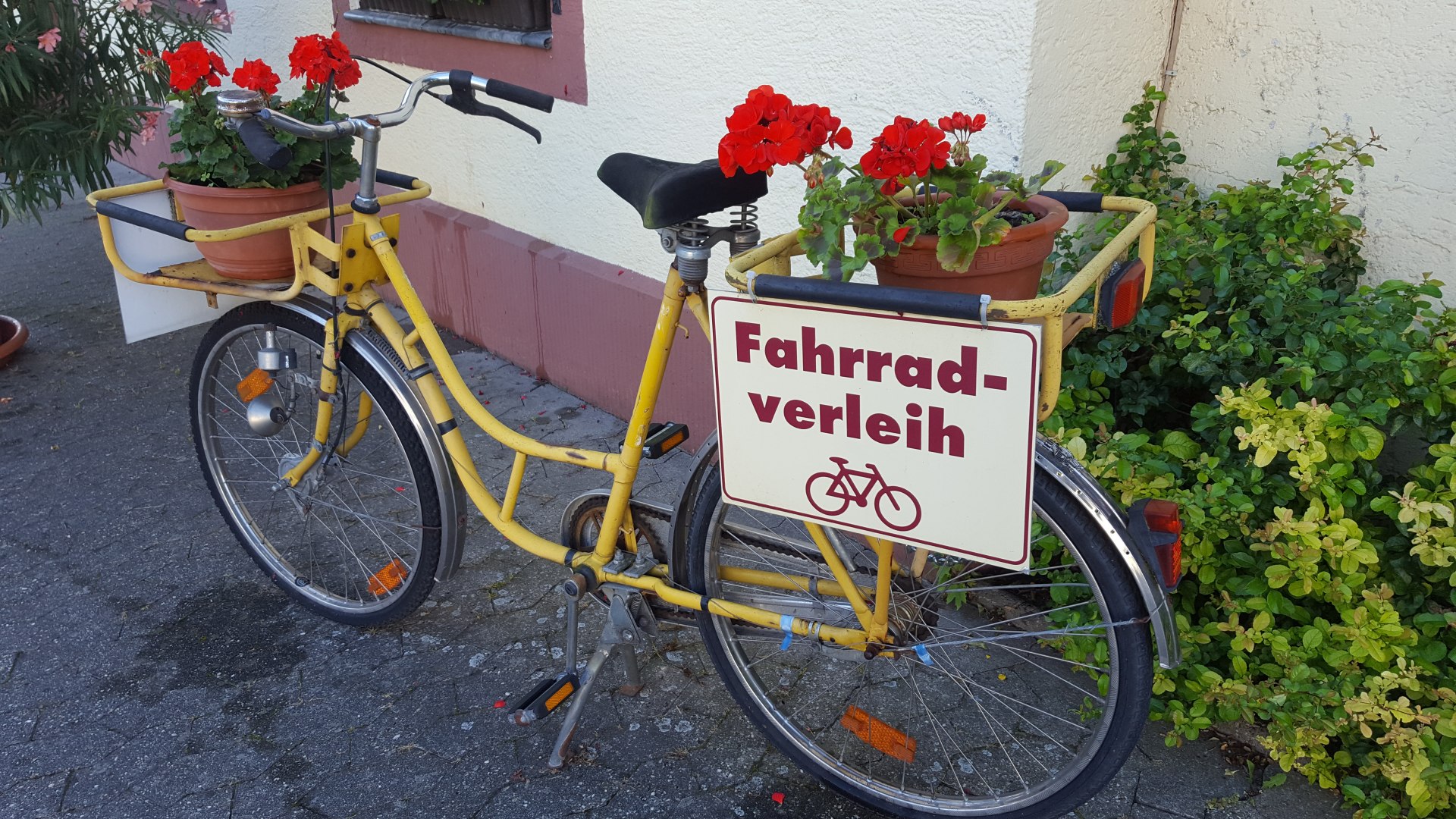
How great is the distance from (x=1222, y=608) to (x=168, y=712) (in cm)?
250

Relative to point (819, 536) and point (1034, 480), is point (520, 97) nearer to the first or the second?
point (819, 536)

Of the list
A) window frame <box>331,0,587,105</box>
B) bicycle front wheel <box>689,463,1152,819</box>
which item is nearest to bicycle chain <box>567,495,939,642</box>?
bicycle front wheel <box>689,463,1152,819</box>

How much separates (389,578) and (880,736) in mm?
1365

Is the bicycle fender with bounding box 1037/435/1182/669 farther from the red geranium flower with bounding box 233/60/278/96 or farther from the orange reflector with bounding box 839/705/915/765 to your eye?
the red geranium flower with bounding box 233/60/278/96

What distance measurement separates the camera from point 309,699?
2.73 metres

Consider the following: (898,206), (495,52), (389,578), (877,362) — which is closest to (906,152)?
(898,206)

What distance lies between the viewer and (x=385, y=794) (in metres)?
2.43

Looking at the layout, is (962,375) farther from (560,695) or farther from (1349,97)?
(1349,97)

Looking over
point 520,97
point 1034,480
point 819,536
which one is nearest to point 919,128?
point 1034,480

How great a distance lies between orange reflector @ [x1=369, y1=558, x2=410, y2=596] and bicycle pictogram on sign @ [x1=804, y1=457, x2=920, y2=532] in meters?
1.45

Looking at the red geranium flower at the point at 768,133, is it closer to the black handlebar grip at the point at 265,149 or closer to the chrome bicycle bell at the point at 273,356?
the black handlebar grip at the point at 265,149

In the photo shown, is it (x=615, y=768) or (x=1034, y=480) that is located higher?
(x=1034, y=480)

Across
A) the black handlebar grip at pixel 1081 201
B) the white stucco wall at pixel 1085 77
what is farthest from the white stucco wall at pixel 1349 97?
the black handlebar grip at pixel 1081 201

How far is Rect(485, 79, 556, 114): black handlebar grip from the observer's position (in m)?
2.20
